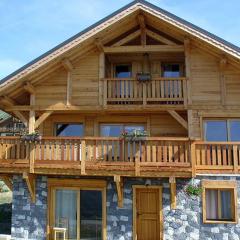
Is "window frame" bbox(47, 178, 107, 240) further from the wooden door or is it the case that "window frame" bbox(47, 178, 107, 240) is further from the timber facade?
the wooden door

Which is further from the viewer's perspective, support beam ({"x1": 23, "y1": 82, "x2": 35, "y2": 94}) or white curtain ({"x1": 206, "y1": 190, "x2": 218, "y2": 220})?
support beam ({"x1": 23, "y1": 82, "x2": 35, "y2": 94})

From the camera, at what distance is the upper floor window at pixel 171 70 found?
16.9 meters

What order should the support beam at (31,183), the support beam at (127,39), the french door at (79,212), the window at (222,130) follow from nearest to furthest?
the support beam at (31,183) < the french door at (79,212) < the window at (222,130) < the support beam at (127,39)

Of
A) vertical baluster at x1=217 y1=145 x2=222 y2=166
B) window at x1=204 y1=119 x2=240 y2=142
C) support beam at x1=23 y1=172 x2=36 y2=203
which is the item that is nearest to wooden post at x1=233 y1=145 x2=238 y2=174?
vertical baluster at x1=217 y1=145 x2=222 y2=166

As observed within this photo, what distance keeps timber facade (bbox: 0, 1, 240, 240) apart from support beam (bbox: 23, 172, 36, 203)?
0.20ft

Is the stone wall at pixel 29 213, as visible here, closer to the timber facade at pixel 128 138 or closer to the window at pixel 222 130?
the timber facade at pixel 128 138

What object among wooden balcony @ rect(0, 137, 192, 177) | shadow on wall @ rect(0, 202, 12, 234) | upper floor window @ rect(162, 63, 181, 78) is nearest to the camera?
wooden balcony @ rect(0, 137, 192, 177)

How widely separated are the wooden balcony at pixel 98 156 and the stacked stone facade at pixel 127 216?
1.23 metres

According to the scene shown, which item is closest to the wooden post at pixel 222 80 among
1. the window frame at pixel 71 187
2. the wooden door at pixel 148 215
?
the wooden door at pixel 148 215

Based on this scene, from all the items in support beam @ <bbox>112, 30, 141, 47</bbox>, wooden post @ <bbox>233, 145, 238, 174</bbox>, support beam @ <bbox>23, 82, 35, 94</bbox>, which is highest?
support beam @ <bbox>112, 30, 141, 47</bbox>

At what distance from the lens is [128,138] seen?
13.3 m

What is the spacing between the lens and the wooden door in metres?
14.6

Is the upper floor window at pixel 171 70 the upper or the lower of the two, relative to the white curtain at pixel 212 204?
upper

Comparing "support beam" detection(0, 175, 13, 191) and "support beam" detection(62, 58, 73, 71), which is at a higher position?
"support beam" detection(62, 58, 73, 71)
